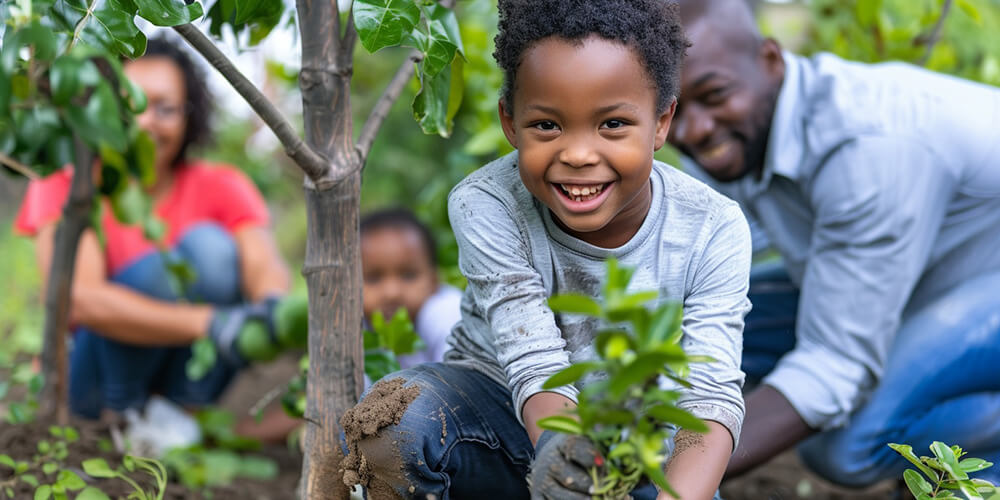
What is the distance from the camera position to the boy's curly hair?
1.21 meters

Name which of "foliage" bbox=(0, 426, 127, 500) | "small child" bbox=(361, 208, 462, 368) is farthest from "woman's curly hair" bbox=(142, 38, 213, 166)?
"foliage" bbox=(0, 426, 127, 500)

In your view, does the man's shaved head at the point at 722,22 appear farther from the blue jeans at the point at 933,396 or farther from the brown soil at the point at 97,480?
the brown soil at the point at 97,480

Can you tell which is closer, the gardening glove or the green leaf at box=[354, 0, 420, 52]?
the gardening glove

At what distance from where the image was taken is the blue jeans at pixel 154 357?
288cm

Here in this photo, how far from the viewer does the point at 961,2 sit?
2.38 metres

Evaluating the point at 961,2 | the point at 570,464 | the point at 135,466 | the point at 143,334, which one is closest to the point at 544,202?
the point at 570,464

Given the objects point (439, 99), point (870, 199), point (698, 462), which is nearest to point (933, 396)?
point (870, 199)

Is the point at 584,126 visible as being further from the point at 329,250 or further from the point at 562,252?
Result: the point at 329,250

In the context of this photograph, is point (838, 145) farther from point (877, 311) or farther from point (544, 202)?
point (544, 202)

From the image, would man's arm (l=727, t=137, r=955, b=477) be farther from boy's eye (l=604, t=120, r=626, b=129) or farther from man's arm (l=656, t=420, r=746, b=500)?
boy's eye (l=604, t=120, r=626, b=129)

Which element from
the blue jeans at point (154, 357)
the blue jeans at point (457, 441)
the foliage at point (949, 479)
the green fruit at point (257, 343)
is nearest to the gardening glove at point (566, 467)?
the blue jeans at point (457, 441)

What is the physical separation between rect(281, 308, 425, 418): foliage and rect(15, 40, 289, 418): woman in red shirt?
2.69ft

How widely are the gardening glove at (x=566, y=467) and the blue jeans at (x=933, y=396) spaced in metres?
1.21

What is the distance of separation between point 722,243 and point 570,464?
1.58 feet
